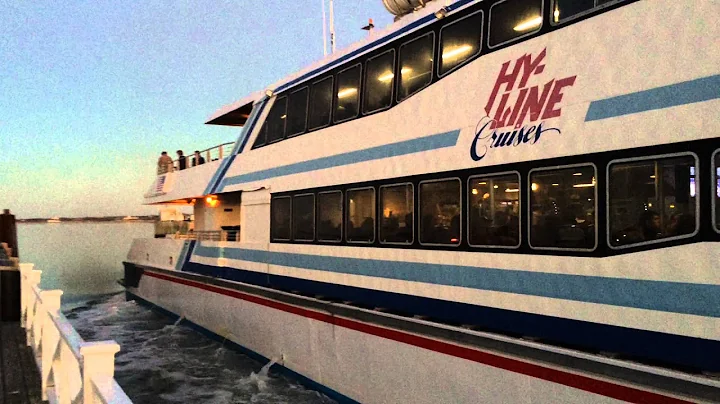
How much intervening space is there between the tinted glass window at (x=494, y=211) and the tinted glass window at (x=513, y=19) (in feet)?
4.93

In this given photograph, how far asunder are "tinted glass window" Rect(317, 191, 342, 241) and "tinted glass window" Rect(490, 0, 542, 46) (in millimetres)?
3486

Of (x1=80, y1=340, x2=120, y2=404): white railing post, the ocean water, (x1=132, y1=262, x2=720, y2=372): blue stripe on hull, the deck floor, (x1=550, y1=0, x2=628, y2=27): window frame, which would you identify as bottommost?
the ocean water

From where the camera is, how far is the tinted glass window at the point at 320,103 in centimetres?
940

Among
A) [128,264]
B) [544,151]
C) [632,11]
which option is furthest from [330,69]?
[128,264]

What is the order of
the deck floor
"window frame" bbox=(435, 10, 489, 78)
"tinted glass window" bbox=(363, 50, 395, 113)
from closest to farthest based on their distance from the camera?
the deck floor, "window frame" bbox=(435, 10, 489, 78), "tinted glass window" bbox=(363, 50, 395, 113)

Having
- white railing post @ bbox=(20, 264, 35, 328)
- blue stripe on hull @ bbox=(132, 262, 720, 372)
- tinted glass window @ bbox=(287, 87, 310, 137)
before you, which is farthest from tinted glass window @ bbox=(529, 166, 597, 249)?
white railing post @ bbox=(20, 264, 35, 328)

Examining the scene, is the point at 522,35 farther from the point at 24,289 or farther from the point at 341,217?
the point at 24,289

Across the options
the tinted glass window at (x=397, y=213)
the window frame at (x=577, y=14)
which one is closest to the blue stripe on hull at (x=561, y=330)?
the tinted glass window at (x=397, y=213)

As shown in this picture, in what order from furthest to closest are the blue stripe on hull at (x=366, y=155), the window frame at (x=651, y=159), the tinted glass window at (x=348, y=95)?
the tinted glass window at (x=348, y=95) → the blue stripe on hull at (x=366, y=155) → the window frame at (x=651, y=159)

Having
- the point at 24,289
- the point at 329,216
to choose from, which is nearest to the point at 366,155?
the point at 329,216

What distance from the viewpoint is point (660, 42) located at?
4656 millimetres

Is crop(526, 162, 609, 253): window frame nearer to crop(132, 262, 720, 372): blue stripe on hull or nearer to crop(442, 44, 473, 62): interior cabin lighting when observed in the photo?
crop(132, 262, 720, 372): blue stripe on hull

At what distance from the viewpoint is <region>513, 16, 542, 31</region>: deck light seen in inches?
230

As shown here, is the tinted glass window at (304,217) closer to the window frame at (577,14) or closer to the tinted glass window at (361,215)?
the tinted glass window at (361,215)
